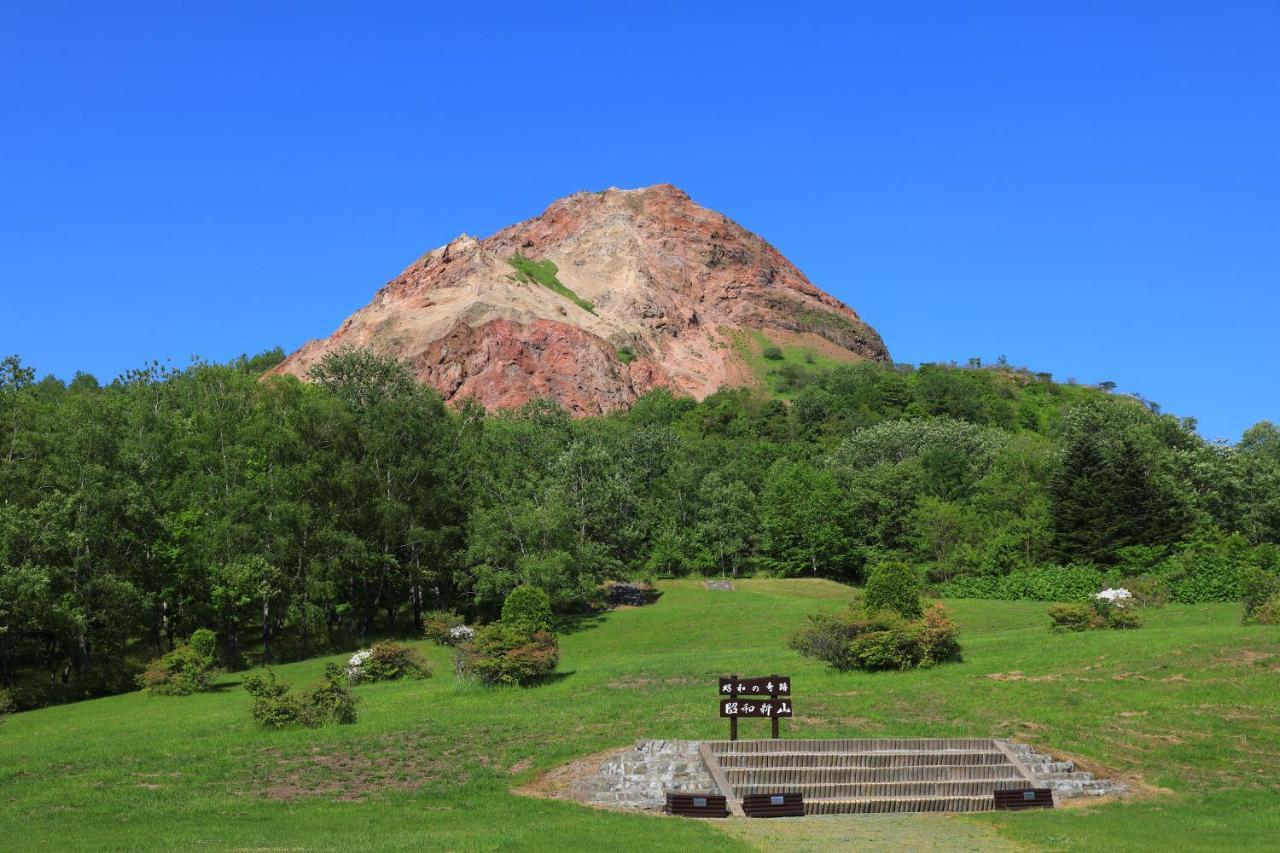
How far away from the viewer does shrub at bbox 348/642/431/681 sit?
35031 mm

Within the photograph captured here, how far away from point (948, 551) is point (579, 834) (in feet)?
169

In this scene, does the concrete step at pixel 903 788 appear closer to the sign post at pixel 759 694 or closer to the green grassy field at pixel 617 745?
the green grassy field at pixel 617 745

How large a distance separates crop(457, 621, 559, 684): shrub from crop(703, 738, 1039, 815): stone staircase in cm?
1209

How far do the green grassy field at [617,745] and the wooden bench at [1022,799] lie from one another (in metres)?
0.54

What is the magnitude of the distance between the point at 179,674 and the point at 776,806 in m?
25.5

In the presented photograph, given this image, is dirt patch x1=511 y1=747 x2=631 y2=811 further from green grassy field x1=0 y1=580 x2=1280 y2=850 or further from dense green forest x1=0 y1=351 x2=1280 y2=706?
dense green forest x1=0 y1=351 x2=1280 y2=706

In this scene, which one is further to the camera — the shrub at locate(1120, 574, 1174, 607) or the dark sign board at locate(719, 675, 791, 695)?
the shrub at locate(1120, 574, 1174, 607)

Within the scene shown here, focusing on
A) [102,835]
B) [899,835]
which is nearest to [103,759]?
[102,835]

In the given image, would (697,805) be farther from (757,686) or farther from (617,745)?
(757,686)

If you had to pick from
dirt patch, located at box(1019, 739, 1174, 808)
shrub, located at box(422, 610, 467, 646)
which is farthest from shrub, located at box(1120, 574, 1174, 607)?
shrub, located at box(422, 610, 467, 646)

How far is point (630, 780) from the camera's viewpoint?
1855 cm

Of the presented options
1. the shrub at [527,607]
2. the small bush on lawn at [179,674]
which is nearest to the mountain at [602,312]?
the small bush on lawn at [179,674]

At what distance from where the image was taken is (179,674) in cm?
3578

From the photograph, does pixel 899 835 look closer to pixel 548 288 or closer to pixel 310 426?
pixel 310 426
